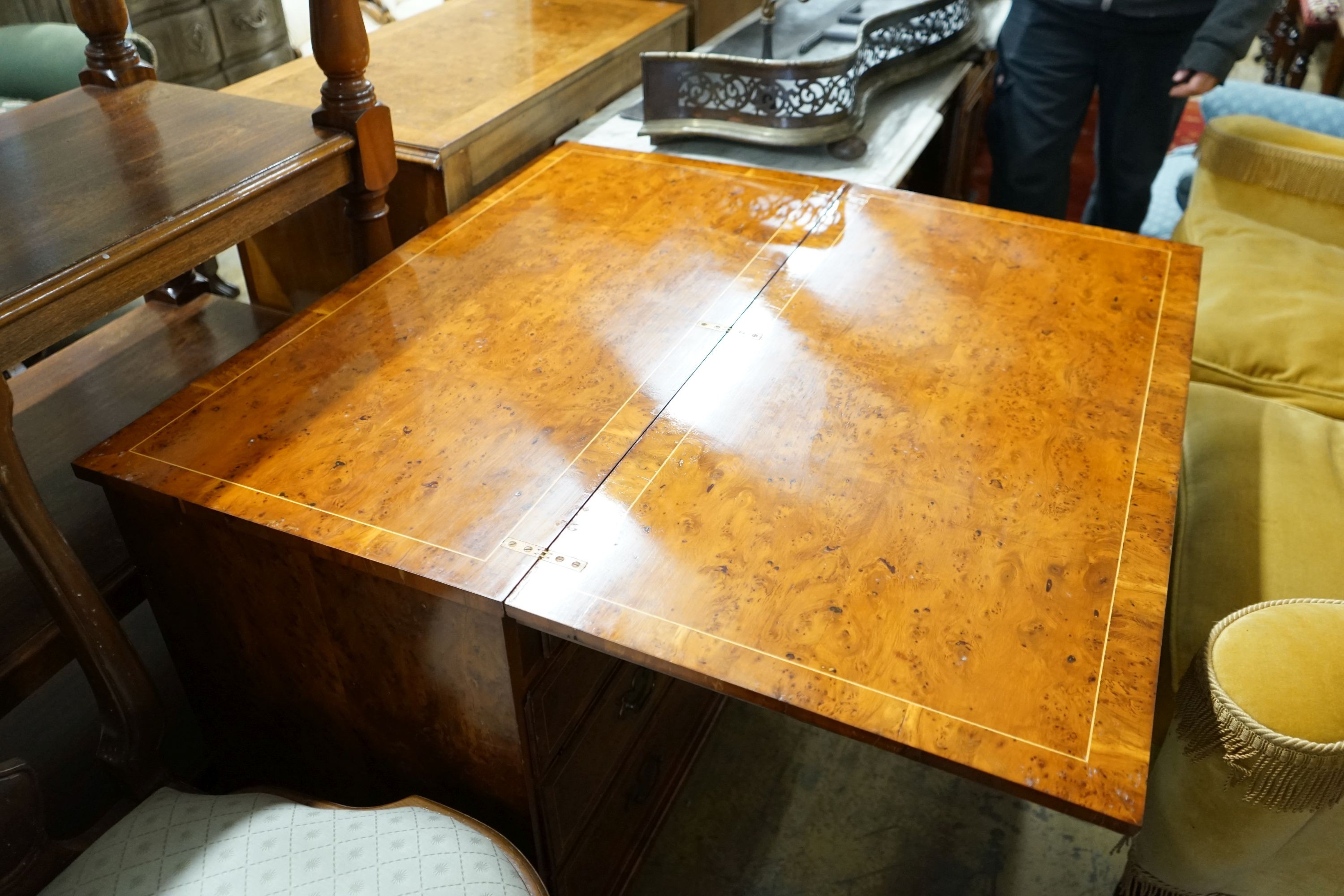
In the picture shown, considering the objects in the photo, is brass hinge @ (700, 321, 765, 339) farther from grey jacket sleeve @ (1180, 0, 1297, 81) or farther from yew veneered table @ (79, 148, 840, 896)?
grey jacket sleeve @ (1180, 0, 1297, 81)

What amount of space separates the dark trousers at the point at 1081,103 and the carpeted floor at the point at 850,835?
4.49ft

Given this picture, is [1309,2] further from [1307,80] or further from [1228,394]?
[1228,394]

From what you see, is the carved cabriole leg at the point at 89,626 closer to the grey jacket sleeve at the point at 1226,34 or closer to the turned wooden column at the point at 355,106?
the turned wooden column at the point at 355,106

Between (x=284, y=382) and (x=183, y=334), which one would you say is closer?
(x=284, y=382)

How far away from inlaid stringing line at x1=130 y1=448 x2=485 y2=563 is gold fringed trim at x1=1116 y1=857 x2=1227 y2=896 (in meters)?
0.86

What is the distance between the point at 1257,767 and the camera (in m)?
0.91

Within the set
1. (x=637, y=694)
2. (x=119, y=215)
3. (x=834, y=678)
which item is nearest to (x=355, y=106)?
(x=119, y=215)

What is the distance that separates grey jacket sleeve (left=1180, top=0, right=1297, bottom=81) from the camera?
6.03 ft

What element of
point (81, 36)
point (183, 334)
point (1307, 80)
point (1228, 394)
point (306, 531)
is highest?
point (81, 36)

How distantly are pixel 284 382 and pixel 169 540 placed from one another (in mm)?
215

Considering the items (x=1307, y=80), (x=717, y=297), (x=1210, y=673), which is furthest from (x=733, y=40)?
(x=1307, y=80)

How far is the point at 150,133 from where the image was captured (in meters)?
1.29

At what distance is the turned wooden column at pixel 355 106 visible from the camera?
1.26m

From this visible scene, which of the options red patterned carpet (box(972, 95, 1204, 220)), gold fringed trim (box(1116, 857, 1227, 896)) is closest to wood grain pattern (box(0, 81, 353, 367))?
gold fringed trim (box(1116, 857, 1227, 896))
